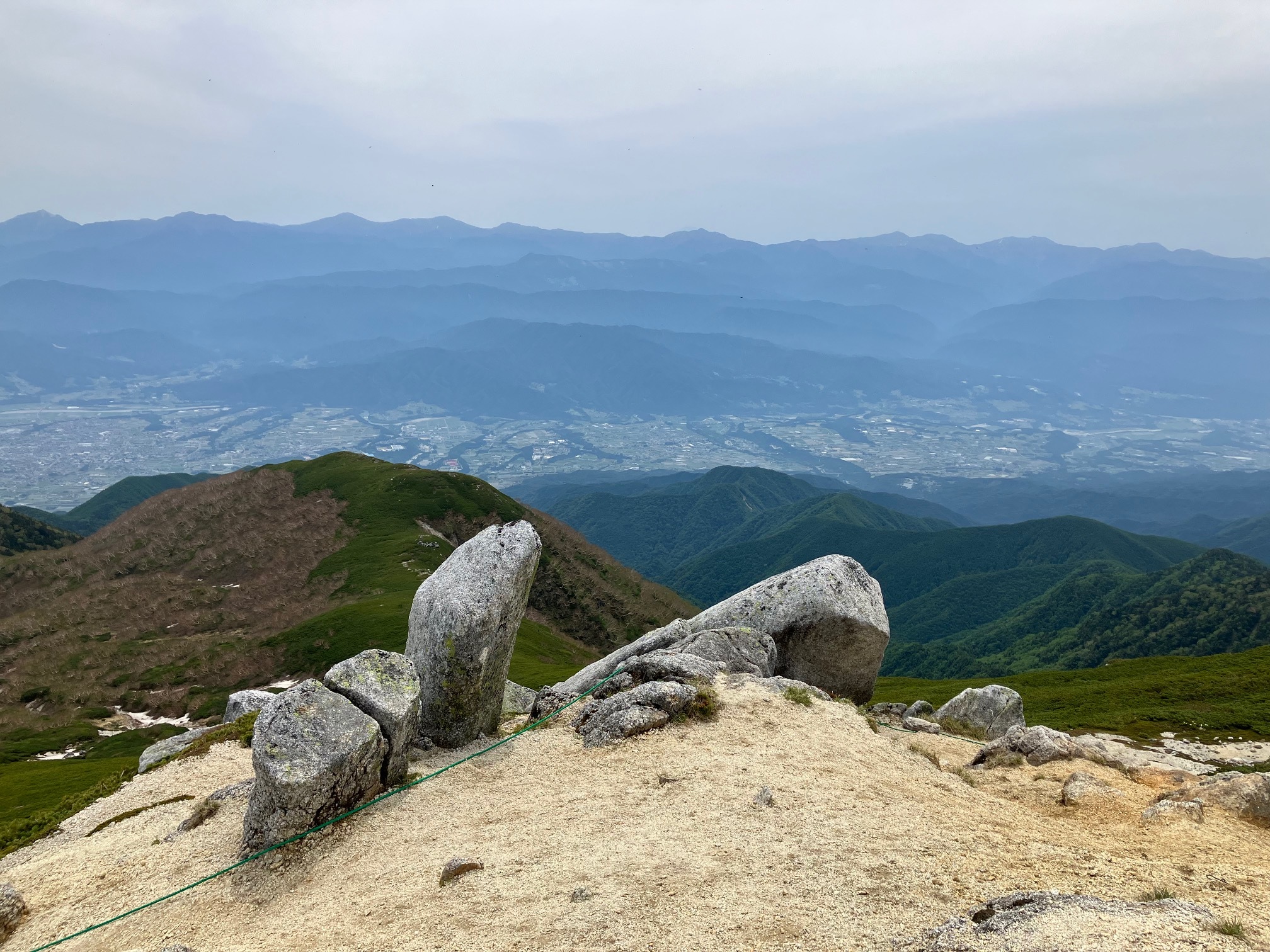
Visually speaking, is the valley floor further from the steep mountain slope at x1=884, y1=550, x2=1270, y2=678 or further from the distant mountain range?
the steep mountain slope at x1=884, y1=550, x2=1270, y2=678

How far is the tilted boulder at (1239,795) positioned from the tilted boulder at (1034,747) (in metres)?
3.36

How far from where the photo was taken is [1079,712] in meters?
42.9

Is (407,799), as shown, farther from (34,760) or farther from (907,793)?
(34,760)

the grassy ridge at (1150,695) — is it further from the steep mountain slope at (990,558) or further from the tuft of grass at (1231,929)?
the steep mountain slope at (990,558)

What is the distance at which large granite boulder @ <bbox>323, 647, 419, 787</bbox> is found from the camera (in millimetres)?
17484

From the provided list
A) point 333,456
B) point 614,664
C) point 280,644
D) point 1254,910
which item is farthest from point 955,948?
point 333,456

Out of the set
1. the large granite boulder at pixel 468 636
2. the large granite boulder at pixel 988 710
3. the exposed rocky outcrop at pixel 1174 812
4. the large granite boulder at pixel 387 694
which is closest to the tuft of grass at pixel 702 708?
the large granite boulder at pixel 468 636

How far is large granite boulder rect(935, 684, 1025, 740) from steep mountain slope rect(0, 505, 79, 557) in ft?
331

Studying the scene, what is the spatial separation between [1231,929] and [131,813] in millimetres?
24615

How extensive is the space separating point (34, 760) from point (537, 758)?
3148cm

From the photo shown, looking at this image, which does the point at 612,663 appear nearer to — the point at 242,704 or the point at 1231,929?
the point at 242,704

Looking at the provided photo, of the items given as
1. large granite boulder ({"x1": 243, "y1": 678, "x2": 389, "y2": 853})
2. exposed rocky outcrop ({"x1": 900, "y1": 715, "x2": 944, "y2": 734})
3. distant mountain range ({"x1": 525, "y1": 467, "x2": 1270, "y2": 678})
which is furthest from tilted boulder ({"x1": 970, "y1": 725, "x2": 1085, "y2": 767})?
distant mountain range ({"x1": 525, "y1": 467, "x2": 1270, "y2": 678})

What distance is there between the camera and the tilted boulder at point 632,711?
777 inches

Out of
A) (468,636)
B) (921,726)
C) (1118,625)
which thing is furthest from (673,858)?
(1118,625)
